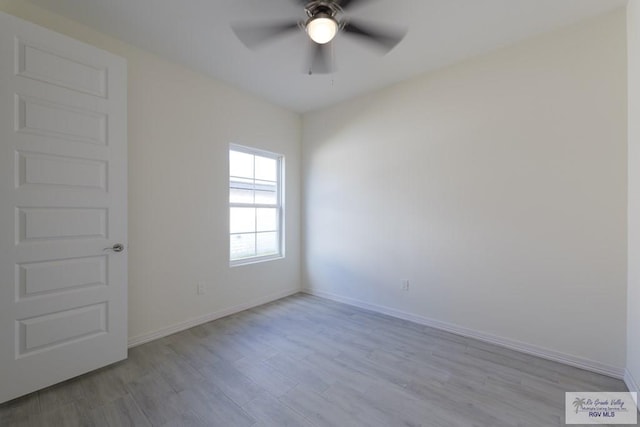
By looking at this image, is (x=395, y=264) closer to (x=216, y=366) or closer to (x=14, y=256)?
(x=216, y=366)

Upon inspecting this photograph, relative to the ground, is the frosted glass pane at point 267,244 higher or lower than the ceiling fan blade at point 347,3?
lower

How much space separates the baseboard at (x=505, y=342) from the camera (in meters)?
2.10

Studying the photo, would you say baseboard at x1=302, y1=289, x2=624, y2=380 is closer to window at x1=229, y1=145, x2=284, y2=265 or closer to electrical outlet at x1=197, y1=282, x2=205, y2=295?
window at x1=229, y1=145, x2=284, y2=265

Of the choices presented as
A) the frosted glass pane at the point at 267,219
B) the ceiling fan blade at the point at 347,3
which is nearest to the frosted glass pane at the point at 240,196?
the frosted glass pane at the point at 267,219

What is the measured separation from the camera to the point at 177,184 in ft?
9.33

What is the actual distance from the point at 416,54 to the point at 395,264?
2201mm

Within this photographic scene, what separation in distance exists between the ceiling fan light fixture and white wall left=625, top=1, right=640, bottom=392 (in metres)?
2.00

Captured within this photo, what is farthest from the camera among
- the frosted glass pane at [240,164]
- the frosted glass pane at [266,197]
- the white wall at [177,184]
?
the frosted glass pane at [266,197]

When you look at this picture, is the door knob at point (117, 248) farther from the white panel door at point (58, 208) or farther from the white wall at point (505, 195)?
the white wall at point (505, 195)

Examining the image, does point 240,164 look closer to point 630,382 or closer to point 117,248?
point 117,248

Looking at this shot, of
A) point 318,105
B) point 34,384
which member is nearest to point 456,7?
point 318,105

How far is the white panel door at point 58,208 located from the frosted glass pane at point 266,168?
5.52 feet

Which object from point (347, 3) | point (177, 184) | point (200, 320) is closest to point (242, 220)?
point (177, 184)

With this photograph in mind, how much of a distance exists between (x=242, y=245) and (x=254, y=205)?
55 cm
